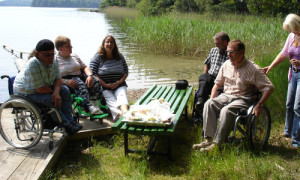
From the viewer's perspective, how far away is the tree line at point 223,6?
583 inches

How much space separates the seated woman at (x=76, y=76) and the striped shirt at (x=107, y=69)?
21cm

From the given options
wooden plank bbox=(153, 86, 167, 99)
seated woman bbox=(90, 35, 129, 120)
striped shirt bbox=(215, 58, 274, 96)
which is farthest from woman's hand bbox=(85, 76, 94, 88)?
striped shirt bbox=(215, 58, 274, 96)

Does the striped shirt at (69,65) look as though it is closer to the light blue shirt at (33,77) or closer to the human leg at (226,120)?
the light blue shirt at (33,77)

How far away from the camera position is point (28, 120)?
362cm

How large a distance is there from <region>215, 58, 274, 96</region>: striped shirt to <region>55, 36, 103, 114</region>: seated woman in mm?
1803

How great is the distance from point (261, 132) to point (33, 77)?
8.78 ft

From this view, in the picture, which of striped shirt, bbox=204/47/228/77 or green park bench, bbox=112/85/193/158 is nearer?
green park bench, bbox=112/85/193/158

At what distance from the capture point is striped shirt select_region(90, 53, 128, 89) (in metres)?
4.80

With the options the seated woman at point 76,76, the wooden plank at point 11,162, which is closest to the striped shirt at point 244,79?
the seated woman at point 76,76

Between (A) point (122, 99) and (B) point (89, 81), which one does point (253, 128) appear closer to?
(A) point (122, 99)

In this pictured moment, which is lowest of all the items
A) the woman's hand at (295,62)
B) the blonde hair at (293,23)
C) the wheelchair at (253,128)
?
the wheelchair at (253,128)

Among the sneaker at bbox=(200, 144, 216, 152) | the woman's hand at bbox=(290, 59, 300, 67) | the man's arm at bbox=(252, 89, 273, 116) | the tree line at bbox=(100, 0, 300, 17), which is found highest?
the tree line at bbox=(100, 0, 300, 17)

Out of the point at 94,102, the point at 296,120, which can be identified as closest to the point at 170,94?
the point at 94,102

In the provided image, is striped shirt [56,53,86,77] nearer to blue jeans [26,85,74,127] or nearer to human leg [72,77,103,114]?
human leg [72,77,103,114]
